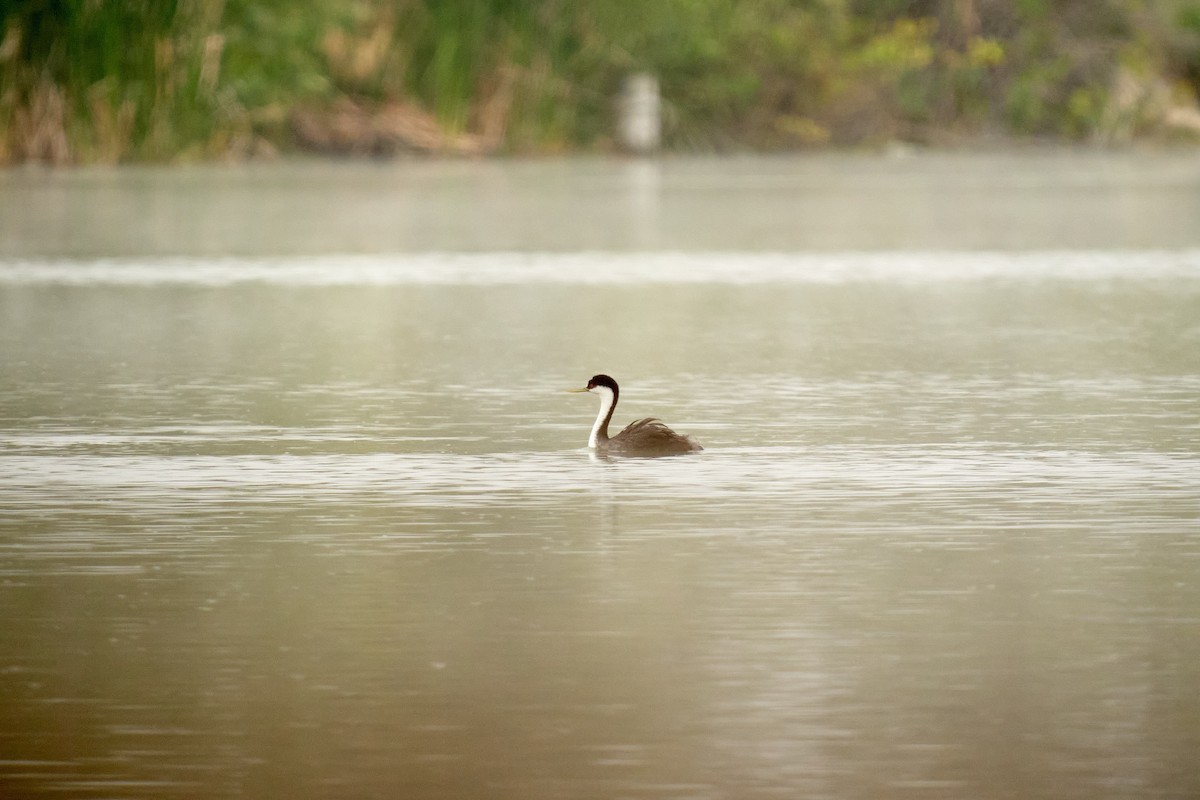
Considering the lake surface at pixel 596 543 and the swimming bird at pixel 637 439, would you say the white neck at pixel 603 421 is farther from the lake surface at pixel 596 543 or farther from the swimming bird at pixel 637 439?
the lake surface at pixel 596 543

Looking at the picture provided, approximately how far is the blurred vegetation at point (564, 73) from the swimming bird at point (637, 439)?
23181 millimetres

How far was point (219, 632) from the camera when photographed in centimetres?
553

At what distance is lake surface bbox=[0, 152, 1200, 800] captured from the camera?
4559 millimetres

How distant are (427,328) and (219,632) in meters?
7.70

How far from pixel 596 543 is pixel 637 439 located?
1569 millimetres

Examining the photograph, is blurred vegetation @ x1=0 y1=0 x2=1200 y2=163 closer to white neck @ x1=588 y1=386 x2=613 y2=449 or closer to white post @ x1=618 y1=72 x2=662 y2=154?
white post @ x1=618 y1=72 x2=662 y2=154

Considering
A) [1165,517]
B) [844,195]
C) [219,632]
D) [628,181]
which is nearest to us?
[219,632]

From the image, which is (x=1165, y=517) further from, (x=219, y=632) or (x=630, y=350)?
(x=630, y=350)

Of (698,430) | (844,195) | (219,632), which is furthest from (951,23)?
(219,632)

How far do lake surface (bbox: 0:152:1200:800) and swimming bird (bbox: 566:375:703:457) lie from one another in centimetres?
5

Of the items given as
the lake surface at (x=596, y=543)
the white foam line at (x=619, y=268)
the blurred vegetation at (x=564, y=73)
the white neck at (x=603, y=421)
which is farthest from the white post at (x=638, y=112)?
the white neck at (x=603, y=421)

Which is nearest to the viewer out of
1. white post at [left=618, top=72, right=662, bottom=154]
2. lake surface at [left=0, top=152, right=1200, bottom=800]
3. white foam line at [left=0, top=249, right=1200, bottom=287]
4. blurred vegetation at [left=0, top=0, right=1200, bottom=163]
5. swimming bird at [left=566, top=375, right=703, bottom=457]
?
lake surface at [left=0, top=152, right=1200, bottom=800]

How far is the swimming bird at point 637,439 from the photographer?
8180mm

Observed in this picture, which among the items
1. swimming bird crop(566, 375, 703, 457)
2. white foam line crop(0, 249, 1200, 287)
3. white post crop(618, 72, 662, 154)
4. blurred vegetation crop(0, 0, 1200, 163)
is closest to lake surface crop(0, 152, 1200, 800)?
swimming bird crop(566, 375, 703, 457)
